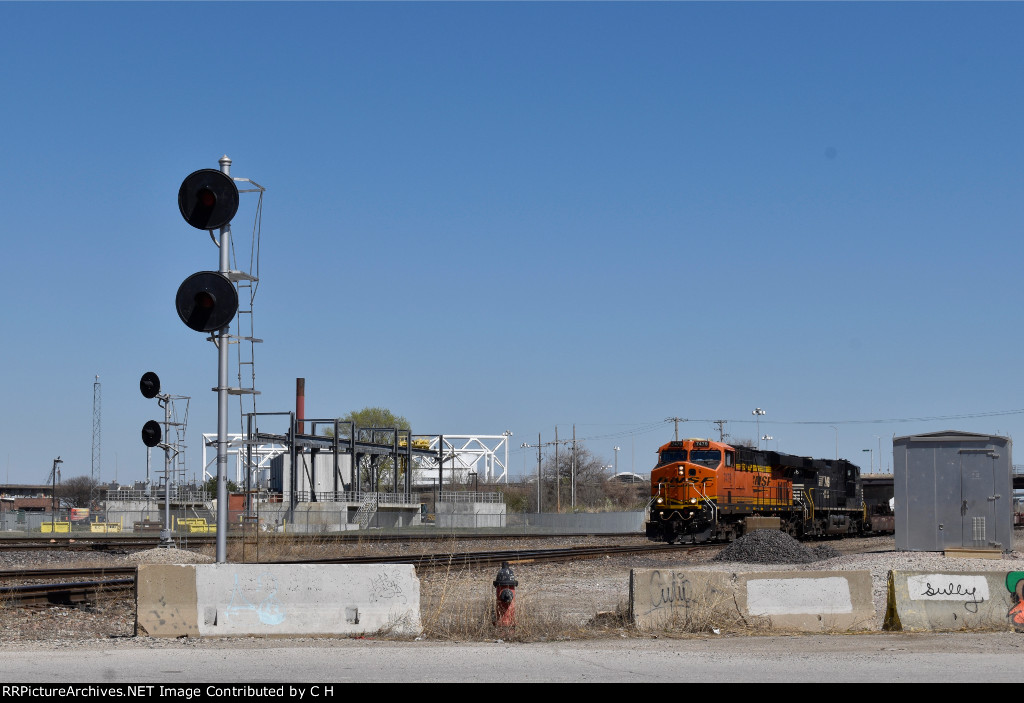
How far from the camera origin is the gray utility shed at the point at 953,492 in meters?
25.0

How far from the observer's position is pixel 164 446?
28.0m

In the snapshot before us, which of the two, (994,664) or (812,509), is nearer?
(994,664)

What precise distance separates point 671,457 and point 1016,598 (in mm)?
21930

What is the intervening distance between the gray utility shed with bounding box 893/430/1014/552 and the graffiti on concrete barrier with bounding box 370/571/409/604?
1807 cm

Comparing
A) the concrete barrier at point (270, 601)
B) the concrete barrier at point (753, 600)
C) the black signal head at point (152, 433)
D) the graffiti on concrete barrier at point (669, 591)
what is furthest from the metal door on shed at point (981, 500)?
the black signal head at point (152, 433)

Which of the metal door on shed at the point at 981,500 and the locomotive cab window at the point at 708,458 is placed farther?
the locomotive cab window at the point at 708,458

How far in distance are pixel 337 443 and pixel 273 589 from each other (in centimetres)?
5360

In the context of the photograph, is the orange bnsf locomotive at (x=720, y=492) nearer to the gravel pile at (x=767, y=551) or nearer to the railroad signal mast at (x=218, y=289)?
the gravel pile at (x=767, y=551)

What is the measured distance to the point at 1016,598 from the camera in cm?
Answer: 1262

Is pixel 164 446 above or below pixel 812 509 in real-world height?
above

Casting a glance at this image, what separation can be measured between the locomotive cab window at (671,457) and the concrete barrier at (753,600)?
70.0 ft

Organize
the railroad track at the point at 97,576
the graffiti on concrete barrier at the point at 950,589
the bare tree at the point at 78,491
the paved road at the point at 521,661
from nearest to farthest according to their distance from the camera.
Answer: the paved road at the point at 521,661 < the graffiti on concrete barrier at the point at 950,589 < the railroad track at the point at 97,576 < the bare tree at the point at 78,491

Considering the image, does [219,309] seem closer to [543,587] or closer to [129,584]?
[129,584]
